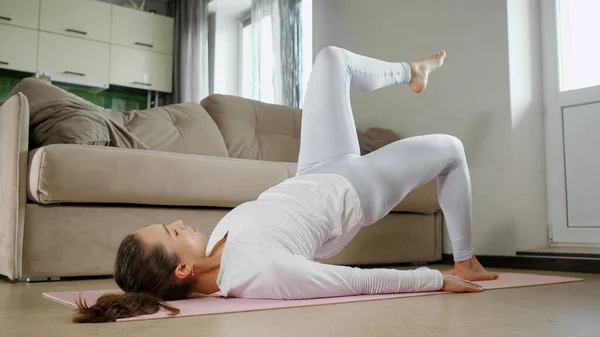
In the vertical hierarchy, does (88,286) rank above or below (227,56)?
below

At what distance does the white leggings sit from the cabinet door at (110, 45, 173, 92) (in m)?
4.03

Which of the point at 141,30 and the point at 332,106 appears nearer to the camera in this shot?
the point at 332,106

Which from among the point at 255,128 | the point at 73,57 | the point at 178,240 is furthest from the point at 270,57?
the point at 178,240

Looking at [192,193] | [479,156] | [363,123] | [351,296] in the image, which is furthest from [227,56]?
[351,296]

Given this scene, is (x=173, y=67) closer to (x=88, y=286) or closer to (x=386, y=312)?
(x=88, y=286)

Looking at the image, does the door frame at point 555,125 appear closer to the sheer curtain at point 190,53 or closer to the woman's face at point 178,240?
the woman's face at point 178,240

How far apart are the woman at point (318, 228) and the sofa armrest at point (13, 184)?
861 mm

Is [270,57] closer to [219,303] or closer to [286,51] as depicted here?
[286,51]

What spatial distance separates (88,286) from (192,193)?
2.01 feet

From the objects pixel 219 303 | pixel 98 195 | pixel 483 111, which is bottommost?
pixel 219 303

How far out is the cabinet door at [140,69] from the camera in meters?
5.54

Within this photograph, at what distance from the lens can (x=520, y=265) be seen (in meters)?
3.04

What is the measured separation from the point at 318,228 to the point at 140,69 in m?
4.47

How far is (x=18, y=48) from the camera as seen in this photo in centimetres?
502
